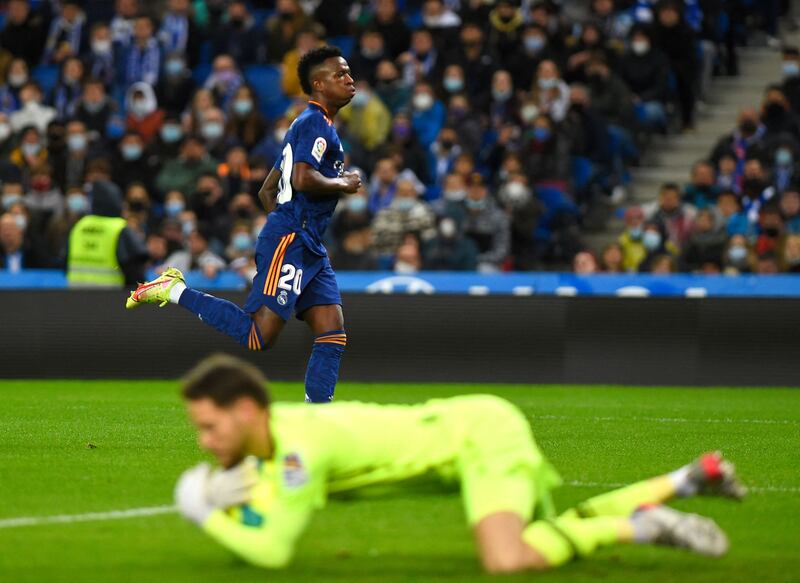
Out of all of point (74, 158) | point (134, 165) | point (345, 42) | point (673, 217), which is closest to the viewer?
point (673, 217)

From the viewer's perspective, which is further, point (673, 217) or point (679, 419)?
point (673, 217)

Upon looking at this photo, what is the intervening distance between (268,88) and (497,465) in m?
16.8

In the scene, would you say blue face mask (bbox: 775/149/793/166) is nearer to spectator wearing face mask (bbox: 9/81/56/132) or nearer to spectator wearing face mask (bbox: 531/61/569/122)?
spectator wearing face mask (bbox: 531/61/569/122)

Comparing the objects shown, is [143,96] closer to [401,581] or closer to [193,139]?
[193,139]

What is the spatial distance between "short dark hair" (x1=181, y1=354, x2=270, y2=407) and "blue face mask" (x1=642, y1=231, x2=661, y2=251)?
13.2m

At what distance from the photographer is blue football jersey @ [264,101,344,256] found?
31.7 feet

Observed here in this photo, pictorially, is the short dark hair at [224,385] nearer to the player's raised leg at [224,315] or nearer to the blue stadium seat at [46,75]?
the player's raised leg at [224,315]

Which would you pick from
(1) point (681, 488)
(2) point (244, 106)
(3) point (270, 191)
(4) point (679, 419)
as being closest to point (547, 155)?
(2) point (244, 106)

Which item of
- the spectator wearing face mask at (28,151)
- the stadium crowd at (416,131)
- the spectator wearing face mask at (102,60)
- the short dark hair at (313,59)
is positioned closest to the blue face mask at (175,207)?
the stadium crowd at (416,131)

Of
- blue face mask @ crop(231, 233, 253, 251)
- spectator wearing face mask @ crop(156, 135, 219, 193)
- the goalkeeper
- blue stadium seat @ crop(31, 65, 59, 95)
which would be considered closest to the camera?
the goalkeeper

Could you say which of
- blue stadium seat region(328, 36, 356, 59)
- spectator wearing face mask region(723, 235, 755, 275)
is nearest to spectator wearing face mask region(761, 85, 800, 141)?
spectator wearing face mask region(723, 235, 755, 275)

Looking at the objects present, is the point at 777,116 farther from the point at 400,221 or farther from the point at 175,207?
the point at 175,207

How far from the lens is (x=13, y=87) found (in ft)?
74.0

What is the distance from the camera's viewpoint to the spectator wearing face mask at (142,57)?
22.0 m
